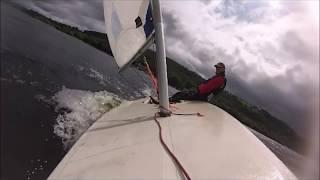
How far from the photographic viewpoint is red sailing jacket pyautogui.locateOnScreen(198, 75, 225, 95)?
756 centimetres

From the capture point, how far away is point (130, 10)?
5.91m

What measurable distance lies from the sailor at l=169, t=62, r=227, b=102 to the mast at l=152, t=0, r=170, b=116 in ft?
6.02

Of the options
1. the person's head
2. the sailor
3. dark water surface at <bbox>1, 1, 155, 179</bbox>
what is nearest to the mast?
the sailor

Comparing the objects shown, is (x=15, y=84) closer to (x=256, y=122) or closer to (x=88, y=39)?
(x=88, y=39)

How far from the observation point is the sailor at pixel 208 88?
7.56 m

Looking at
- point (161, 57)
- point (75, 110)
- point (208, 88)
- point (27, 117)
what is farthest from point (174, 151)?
point (75, 110)

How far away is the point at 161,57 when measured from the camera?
17.8 feet

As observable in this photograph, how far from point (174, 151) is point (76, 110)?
695 cm

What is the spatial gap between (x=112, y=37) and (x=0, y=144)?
2.70 metres

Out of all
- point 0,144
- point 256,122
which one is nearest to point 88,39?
point 256,122

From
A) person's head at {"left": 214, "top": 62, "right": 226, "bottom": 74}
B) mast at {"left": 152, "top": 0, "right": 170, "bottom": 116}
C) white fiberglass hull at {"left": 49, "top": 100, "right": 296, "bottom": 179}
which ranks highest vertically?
person's head at {"left": 214, "top": 62, "right": 226, "bottom": 74}

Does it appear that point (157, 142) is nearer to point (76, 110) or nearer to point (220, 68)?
point (220, 68)

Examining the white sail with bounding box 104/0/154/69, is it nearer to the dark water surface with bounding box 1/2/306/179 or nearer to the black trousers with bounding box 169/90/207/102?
the black trousers with bounding box 169/90/207/102

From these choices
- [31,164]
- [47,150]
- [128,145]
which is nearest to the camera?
[128,145]
